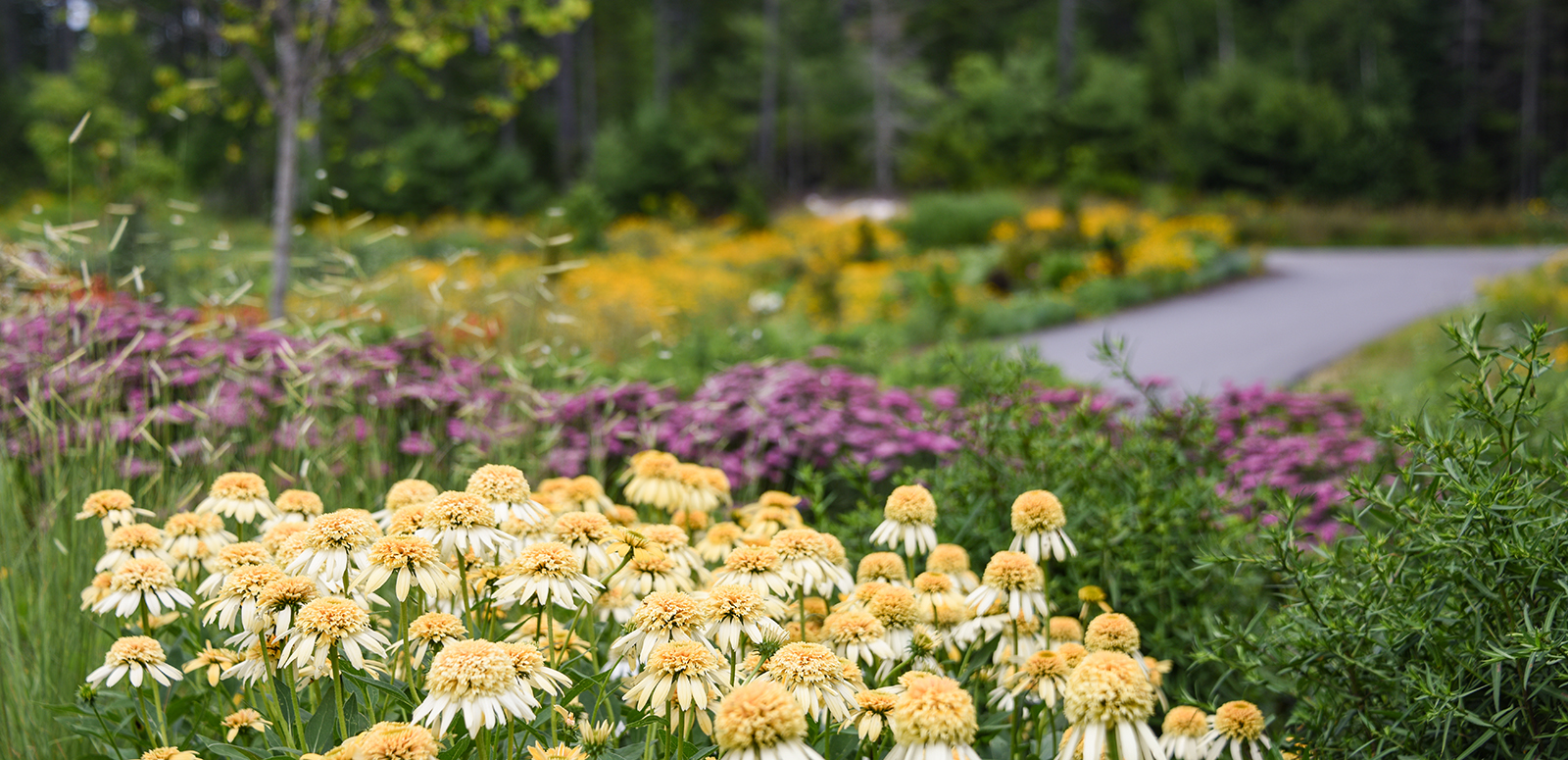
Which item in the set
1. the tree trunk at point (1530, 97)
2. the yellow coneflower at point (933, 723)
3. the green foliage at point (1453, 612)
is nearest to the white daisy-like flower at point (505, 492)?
the yellow coneflower at point (933, 723)

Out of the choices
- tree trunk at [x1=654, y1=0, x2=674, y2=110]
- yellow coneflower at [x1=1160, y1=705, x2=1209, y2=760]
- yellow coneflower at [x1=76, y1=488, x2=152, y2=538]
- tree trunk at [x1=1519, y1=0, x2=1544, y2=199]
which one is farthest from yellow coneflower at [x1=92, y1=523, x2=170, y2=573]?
tree trunk at [x1=1519, y1=0, x2=1544, y2=199]

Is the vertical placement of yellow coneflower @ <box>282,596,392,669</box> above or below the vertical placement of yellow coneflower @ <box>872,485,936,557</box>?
above

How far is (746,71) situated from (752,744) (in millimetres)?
34287

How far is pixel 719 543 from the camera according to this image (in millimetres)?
1780

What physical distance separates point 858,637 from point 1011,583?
256 millimetres

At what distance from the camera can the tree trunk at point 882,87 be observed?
29516mm

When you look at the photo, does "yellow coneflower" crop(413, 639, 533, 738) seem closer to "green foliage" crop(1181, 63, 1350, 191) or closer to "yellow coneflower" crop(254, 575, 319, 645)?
"yellow coneflower" crop(254, 575, 319, 645)

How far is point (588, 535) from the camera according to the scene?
1.46 m

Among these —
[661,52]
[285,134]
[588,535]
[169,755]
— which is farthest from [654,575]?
[661,52]

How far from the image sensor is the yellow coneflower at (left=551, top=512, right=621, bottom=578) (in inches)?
56.6

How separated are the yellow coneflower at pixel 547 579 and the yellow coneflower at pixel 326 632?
0.17m

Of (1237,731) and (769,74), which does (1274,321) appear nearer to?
(1237,731)

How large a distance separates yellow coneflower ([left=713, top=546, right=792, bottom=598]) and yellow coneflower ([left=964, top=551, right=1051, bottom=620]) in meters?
0.29

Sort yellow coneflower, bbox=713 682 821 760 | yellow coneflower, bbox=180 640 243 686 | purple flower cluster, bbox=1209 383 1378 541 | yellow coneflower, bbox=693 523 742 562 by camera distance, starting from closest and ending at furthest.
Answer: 1. yellow coneflower, bbox=713 682 821 760
2. yellow coneflower, bbox=180 640 243 686
3. yellow coneflower, bbox=693 523 742 562
4. purple flower cluster, bbox=1209 383 1378 541
